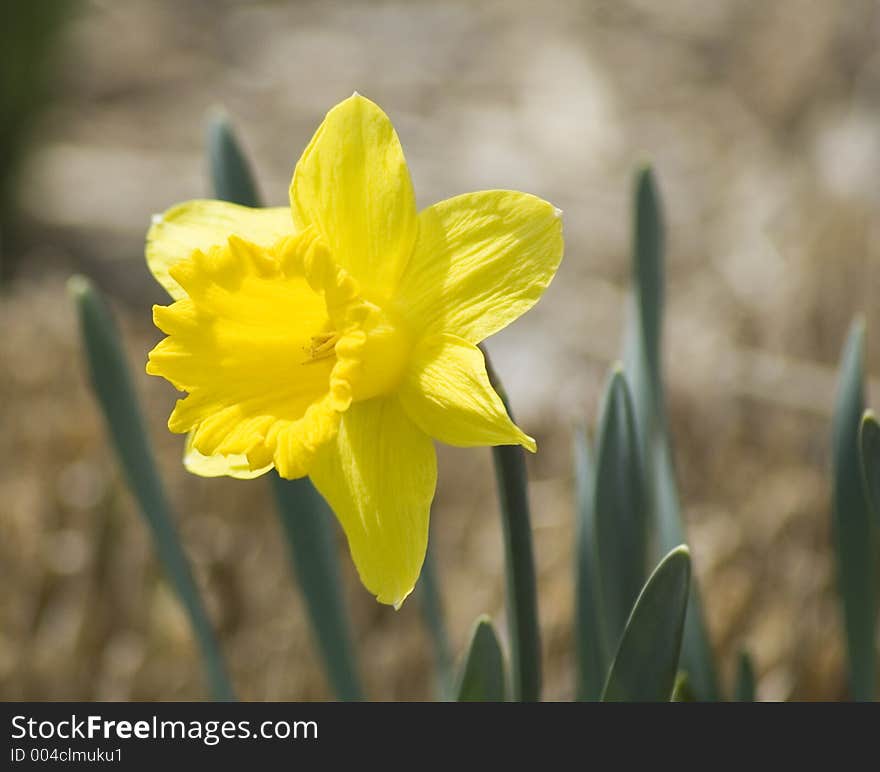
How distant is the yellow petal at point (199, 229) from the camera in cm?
79

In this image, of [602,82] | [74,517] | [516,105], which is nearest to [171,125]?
[516,105]

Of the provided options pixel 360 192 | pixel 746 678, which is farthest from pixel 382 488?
pixel 746 678

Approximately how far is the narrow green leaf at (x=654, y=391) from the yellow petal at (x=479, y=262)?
28 centimetres

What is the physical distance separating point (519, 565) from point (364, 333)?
0.21 meters

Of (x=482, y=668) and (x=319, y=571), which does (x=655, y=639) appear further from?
(x=319, y=571)

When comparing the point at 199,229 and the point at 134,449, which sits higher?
the point at 199,229

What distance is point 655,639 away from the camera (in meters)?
0.74

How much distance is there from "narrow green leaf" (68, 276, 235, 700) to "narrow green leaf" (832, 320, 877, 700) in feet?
1.91

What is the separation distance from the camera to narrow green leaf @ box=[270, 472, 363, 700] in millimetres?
1002

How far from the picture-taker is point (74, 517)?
5.31 feet

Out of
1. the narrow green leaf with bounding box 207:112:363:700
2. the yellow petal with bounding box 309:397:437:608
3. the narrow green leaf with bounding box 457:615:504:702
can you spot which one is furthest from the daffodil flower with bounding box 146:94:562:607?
the narrow green leaf with bounding box 207:112:363:700

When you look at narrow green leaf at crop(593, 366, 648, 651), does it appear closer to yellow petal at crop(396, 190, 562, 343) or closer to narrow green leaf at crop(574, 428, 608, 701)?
narrow green leaf at crop(574, 428, 608, 701)
